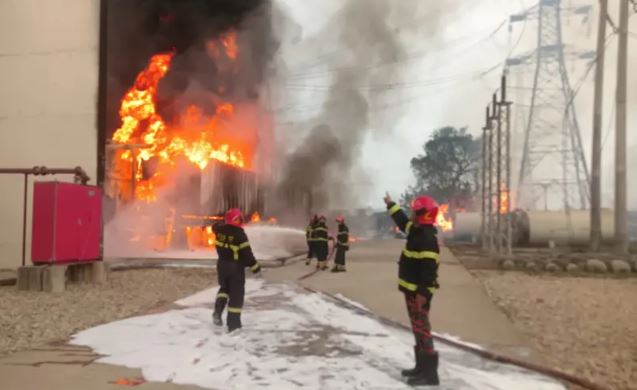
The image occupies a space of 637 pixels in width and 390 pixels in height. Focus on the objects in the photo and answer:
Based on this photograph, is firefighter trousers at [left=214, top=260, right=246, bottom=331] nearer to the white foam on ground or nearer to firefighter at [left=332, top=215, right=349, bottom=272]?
the white foam on ground

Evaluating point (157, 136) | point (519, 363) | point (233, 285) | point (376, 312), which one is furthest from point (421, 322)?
point (157, 136)

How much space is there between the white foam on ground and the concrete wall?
8382 millimetres

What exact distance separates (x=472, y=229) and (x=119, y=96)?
25.7 m

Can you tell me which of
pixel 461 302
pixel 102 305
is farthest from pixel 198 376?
pixel 461 302

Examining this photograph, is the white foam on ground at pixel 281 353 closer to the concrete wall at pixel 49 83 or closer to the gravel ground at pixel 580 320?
the gravel ground at pixel 580 320

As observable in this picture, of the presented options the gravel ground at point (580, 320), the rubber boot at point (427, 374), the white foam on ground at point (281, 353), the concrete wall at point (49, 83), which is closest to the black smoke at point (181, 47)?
the concrete wall at point (49, 83)

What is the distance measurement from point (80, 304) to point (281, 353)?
463 centimetres

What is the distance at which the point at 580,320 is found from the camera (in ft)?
26.4

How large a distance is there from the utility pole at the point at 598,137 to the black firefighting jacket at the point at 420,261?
2063cm

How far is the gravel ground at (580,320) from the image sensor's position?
553 cm

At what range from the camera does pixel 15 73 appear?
14594 mm

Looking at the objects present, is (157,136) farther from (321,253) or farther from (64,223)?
(64,223)

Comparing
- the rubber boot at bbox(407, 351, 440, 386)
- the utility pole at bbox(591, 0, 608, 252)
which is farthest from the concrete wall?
the utility pole at bbox(591, 0, 608, 252)

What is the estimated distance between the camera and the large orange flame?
2325 centimetres
